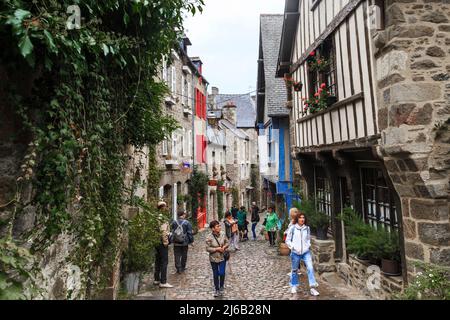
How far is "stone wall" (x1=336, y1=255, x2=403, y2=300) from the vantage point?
5.08 m

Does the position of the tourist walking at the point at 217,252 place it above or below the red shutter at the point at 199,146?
below

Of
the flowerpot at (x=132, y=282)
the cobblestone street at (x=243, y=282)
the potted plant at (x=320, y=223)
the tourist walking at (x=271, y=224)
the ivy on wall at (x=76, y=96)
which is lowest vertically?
the cobblestone street at (x=243, y=282)

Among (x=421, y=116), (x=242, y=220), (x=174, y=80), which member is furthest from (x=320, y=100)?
(x=174, y=80)

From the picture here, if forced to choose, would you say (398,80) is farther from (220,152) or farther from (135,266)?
(220,152)

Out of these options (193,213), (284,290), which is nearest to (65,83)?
(284,290)

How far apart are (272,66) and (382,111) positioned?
32.1 feet

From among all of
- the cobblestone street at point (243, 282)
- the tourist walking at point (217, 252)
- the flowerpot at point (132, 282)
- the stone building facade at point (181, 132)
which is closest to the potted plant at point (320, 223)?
the cobblestone street at point (243, 282)

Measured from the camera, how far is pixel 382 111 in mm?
4824

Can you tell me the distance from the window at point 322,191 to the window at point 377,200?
6.36ft

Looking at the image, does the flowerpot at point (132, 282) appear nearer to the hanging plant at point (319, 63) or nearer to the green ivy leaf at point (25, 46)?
the green ivy leaf at point (25, 46)

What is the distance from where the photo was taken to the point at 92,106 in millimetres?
3629

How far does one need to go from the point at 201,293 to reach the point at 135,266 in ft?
4.39

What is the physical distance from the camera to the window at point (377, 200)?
5.73 m

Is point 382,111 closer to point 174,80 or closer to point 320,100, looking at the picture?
point 320,100
